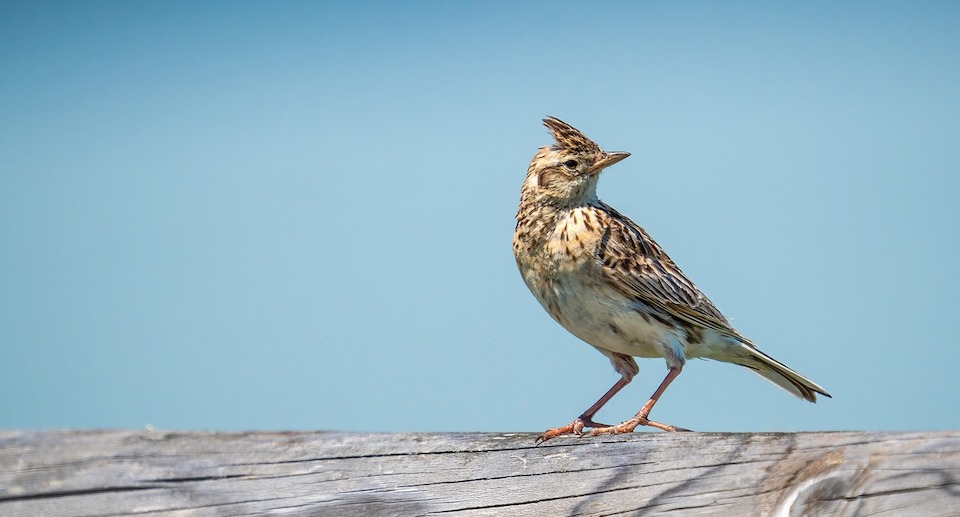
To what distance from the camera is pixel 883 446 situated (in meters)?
3.79

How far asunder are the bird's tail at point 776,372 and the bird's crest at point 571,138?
1.64 m

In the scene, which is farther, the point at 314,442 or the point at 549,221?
the point at 549,221

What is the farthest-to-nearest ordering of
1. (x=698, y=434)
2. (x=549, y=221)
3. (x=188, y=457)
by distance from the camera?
1. (x=549, y=221)
2. (x=698, y=434)
3. (x=188, y=457)

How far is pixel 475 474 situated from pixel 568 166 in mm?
3652

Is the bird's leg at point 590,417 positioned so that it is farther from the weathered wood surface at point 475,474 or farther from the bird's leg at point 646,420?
the weathered wood surface at point 475,474

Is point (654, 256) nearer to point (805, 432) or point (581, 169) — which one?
point (581, 169)

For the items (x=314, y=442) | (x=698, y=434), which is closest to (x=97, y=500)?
(x=314, y=442)

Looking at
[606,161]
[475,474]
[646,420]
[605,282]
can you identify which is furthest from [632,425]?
[475,474]

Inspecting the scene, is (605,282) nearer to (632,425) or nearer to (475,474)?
(632,425)

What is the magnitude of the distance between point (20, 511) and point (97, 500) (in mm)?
178

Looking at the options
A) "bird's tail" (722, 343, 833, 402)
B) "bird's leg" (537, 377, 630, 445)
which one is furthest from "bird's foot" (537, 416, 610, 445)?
"bird's tail" (722, 343, 833, 402)

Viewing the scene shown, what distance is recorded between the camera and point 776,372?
256 inches

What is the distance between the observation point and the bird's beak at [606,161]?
645cm

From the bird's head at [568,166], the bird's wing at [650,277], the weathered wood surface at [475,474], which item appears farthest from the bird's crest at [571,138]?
the weathered wood surface at [475,474]
